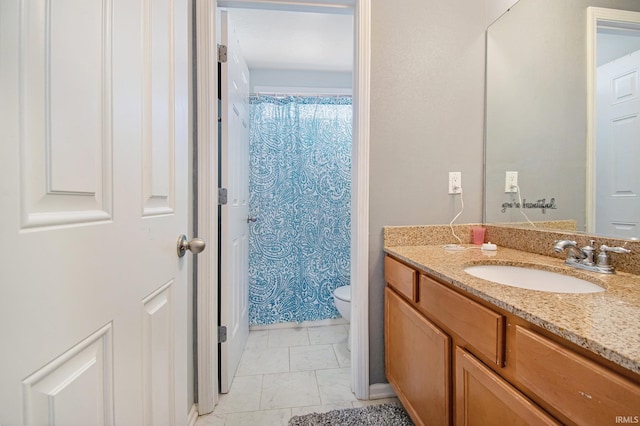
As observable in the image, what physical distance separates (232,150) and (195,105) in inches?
12.0

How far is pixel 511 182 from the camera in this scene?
4.43 ft

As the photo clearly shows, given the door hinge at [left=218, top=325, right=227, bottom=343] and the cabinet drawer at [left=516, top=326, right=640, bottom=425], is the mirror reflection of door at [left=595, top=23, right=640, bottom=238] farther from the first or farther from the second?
the door hinge at [left=218, top=325, right=227, bottom=343]

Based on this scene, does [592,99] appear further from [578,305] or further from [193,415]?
[193,415]

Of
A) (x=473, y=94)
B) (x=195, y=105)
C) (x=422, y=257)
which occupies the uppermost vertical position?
(x=473, y=94)

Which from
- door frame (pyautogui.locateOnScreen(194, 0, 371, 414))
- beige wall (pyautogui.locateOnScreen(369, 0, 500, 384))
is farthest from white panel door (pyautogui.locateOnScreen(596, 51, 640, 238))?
door frame (pyautogui.locateOnScreen(194, 0, 371, 414))

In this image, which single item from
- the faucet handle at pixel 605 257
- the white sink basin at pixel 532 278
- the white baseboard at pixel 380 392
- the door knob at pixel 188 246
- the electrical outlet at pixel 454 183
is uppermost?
the electrical outlet at pixel 454 183

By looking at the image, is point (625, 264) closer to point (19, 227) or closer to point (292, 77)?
point (19, 227)

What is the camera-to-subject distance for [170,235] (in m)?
0.70

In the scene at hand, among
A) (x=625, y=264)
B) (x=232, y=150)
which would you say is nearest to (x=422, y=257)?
(x=625, y=264)

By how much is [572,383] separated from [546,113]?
1.16 meters

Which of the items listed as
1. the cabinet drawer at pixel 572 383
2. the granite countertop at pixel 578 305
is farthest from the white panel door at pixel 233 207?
the cabinet drawer at pixel 572 383

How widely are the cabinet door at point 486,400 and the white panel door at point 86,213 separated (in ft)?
2.66

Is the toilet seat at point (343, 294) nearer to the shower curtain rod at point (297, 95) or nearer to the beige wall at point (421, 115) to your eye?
the beige wall at point (421, 115)

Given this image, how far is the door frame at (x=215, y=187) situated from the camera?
126 cm
